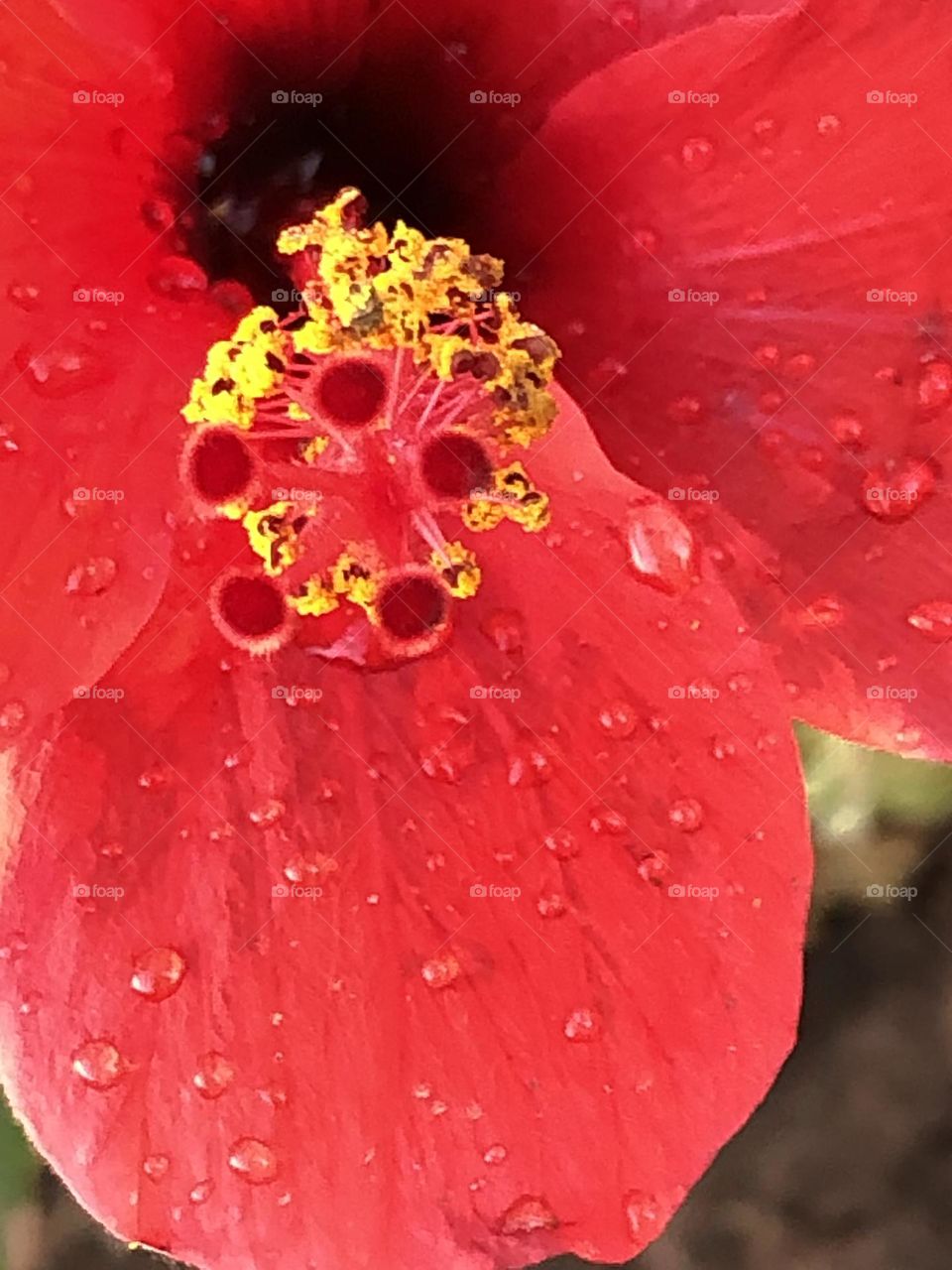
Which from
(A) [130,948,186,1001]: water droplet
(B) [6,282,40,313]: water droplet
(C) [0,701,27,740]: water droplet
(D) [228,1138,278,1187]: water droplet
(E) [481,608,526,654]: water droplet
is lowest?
(D) [228,1138,278,1187]: water droplet

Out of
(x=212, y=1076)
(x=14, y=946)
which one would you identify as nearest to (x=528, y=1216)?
(x=212, y=1076)

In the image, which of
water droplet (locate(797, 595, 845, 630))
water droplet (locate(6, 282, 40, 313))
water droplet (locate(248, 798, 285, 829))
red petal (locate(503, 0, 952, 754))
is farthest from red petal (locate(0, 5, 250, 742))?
water droplet (locate(797, 595, 845, 630))

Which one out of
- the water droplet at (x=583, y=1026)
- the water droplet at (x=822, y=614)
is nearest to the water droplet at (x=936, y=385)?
the water droplet at (x=822, y=614)

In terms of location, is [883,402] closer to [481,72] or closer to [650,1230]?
[481,72]

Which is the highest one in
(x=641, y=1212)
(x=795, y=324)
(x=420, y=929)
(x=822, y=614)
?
(x=795, y=324)

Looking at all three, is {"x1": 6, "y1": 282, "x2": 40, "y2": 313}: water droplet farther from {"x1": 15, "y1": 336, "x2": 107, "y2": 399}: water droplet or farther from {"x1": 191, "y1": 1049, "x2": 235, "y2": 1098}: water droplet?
{"x1": 191, "y1": 1049, "x2": 235, "y2": 1098}: water droplet

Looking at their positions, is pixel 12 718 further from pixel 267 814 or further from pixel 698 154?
pixel 698 154

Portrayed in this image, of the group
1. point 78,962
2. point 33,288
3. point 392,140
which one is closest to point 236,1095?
point 78,962
